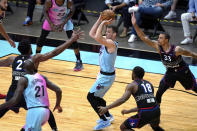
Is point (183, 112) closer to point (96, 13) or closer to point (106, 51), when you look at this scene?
point (106, 51)

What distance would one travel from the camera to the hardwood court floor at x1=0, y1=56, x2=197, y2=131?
236 inches

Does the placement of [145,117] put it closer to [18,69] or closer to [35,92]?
[35,92]

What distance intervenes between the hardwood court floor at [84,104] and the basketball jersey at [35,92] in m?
1.35

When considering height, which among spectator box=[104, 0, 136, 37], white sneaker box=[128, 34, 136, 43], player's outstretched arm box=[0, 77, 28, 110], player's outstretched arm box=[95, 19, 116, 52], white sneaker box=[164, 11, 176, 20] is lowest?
white sneaker box=[128, 34, 136, 43]

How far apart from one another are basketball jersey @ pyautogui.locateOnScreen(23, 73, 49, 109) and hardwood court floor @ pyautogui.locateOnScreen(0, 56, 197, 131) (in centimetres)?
135

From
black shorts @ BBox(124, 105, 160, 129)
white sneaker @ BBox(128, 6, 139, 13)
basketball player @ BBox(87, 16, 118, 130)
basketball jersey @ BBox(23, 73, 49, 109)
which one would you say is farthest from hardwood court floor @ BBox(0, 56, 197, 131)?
white sneaker @ BBox(128, 6, 139, 13)

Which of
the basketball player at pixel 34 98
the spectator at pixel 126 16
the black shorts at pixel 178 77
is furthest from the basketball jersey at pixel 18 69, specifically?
the spectator at pixel 126 16

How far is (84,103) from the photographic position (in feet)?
22.4

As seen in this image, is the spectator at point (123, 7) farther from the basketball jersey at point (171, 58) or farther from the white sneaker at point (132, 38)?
the basketball jersey at point (171, 58)

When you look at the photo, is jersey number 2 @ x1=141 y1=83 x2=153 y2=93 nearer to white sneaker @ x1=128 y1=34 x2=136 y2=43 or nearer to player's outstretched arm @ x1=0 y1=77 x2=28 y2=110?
player's outstretched arm @ x1=0 y1=77 x2=28 y2=110

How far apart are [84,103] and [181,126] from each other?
176 centimetres

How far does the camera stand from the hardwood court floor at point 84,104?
600 centimetres

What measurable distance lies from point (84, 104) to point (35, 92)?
2.39 m

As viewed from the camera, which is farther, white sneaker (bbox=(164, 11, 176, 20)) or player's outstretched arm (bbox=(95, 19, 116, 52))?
white sneaker (bbox=(164, 11, 176, 20))
